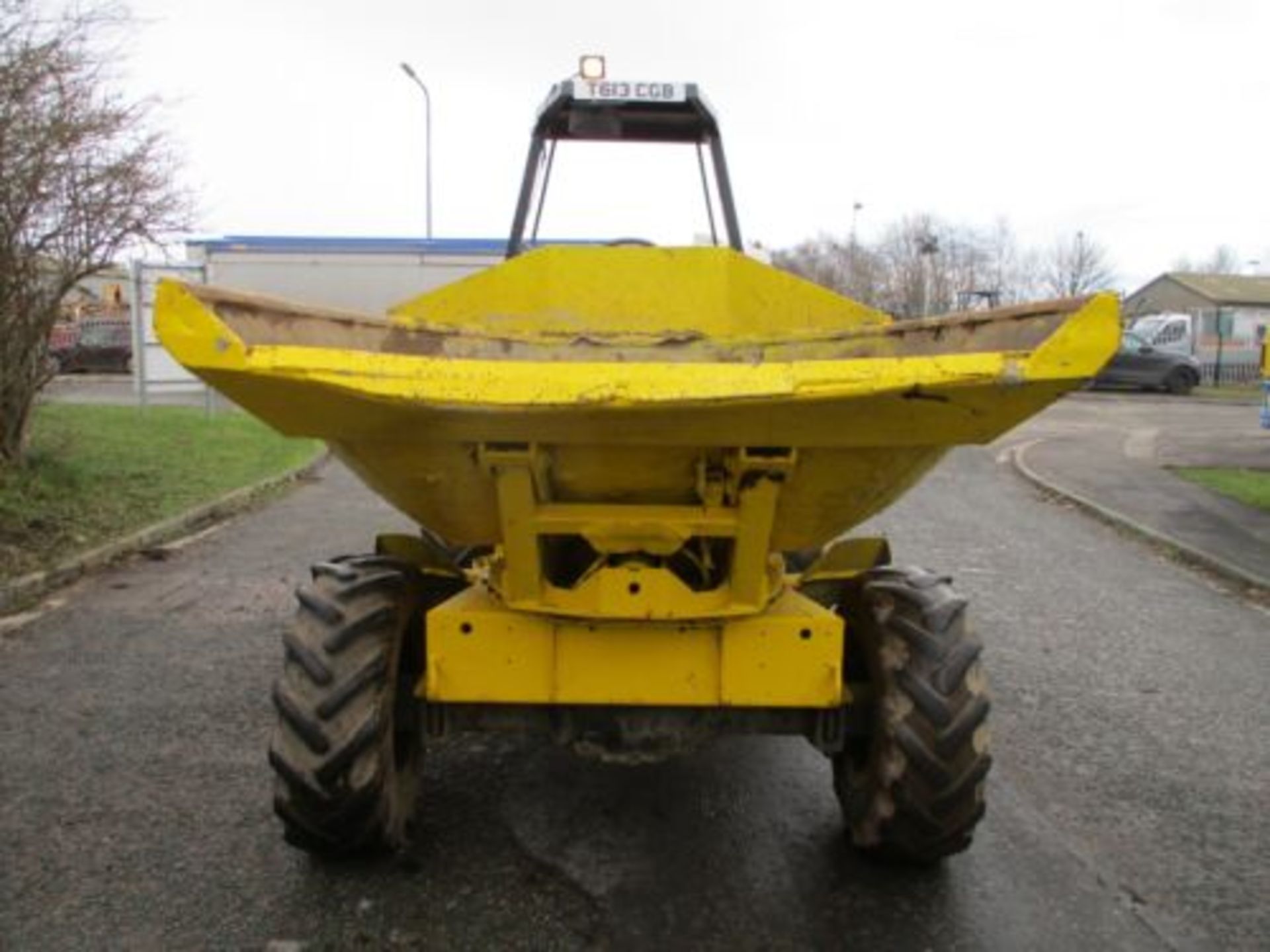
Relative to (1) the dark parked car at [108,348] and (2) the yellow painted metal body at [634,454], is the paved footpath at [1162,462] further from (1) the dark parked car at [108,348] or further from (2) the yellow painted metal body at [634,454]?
(1) the dark parked car at [108,348]

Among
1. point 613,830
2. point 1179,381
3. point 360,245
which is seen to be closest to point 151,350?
point 360,245

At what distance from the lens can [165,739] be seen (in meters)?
4.32

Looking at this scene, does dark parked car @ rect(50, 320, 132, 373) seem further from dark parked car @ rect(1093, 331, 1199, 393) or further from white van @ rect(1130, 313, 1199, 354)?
white van @ rect(1130, 313, 1199, 354)

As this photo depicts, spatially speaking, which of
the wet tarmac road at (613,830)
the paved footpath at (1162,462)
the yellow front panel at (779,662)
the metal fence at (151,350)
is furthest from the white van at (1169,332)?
the yellow front panel at (779,662)

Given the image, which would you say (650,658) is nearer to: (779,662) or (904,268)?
(779,662)

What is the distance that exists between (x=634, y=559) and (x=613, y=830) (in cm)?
108

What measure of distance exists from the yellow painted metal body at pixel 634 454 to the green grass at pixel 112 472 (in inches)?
185

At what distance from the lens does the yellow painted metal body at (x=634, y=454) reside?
231cm

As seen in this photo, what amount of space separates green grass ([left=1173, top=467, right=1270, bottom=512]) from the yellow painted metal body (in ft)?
29.1

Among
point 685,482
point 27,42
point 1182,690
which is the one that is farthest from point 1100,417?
point 685,482

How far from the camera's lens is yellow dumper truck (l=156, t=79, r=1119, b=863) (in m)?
2.34

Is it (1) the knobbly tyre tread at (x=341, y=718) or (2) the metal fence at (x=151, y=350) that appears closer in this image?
(1) the knobbly tyre tread at (x=341, y=718)

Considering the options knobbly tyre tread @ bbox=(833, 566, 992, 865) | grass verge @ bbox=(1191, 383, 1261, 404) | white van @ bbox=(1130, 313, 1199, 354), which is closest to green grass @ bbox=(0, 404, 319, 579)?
knobbly tyre tread @ bbox=(833, 566, 992, 865)

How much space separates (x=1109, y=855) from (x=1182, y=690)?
6.99 feet
